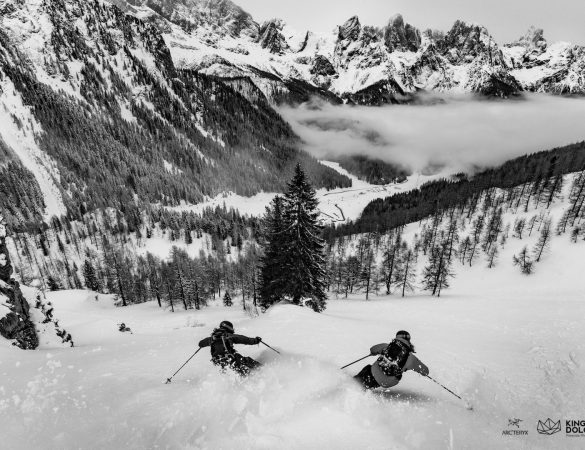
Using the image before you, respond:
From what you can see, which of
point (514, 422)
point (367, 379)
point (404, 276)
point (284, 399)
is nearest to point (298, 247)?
point (367, 379)

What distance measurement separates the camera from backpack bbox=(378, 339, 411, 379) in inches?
355

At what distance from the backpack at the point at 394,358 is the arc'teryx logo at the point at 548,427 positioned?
3515mm

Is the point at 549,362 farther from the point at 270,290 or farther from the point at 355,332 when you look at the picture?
the point at 270,290

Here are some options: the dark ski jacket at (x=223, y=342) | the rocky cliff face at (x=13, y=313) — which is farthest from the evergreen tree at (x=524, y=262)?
the rocky cliff face at (x=13, y=313)

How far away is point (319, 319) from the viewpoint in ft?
61.2

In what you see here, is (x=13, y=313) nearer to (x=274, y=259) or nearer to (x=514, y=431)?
(x=274, y=259)

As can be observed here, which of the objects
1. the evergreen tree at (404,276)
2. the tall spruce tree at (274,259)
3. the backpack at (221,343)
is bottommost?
the evergreen tree at (404,276)

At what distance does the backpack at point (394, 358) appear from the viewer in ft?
29.6

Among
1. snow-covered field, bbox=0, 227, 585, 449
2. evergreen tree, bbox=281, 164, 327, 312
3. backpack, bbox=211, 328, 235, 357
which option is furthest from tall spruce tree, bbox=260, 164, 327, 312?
backpack, bbox=211, 328, 235, 357

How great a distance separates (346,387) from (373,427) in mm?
1768

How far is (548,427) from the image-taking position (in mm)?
8039

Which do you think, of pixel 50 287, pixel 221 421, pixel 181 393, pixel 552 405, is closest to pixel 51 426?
pixel 181 393

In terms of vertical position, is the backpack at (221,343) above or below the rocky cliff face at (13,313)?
above

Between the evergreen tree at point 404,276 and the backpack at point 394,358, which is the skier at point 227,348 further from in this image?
the evergreen tree at point 404,276
